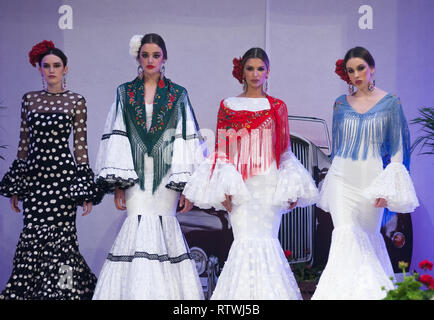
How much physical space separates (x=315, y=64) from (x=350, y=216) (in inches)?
71.1

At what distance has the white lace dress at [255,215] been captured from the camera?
17.2ft

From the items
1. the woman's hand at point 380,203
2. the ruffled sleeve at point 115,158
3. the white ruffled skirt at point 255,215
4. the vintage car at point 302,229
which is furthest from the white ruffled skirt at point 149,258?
the woman's hand at point 380,203

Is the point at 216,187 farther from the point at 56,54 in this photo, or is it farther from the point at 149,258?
the point at 56,54

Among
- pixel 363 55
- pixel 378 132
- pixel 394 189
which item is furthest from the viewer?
pixel 363 55

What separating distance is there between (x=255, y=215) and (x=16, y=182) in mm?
1869

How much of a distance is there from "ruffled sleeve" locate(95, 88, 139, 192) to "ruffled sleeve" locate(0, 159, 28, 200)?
59 cm

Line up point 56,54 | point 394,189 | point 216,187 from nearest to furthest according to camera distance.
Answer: point 394,189 < point 216,187 < point 56,54

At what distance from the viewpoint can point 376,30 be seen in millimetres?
6539

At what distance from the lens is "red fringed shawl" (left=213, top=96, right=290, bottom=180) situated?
5523 mm

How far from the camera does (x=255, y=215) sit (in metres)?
5.41

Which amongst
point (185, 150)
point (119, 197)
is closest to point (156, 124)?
point (185, 150)

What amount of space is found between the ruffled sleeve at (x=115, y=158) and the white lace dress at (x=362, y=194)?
1.49 metres

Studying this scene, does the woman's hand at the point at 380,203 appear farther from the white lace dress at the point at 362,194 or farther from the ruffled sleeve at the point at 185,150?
A: the ruffled sleeve at the point at 185,150
